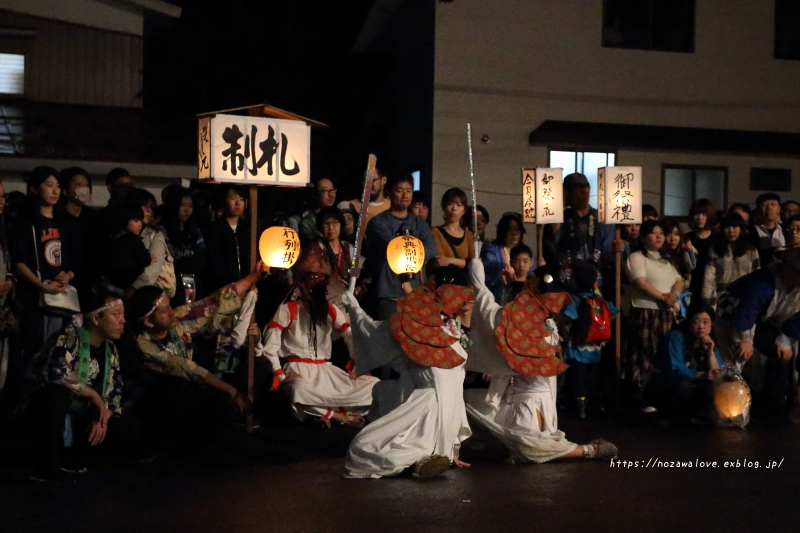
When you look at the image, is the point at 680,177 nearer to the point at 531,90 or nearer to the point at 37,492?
the point at 531,90

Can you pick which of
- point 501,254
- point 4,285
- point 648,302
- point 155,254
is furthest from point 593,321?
point 4,285

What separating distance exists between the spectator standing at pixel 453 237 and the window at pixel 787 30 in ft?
32.5

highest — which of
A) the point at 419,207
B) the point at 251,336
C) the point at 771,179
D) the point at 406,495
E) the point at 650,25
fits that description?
the point at 650,25

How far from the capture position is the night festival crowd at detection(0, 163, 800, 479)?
23.0 feet

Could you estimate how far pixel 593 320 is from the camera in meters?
9.41

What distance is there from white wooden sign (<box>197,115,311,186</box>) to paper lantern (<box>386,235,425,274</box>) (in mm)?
984

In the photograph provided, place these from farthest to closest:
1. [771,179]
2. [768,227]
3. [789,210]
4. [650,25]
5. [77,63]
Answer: [771,179]
[77,63]
[650,25]
[789,210]
[768,227]

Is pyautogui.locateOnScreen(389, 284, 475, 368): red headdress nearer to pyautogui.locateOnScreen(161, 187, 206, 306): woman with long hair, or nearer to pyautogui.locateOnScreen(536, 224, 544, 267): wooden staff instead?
pyautogui.locateOnScreen(161, 187, 206, 306): woman with long hair

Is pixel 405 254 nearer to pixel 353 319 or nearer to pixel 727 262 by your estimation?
pixel 353 319

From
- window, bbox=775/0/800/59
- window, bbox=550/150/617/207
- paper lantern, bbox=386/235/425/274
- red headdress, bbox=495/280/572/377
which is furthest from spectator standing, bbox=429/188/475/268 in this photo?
window, bbox=775/0/800/59

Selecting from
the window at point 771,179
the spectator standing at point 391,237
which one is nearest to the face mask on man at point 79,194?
the spectator standing at point 391,237

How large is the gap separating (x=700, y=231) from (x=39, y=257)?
22.7 ft

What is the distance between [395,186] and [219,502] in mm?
3995

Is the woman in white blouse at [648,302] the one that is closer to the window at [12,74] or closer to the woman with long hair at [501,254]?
the woman with long hair at [501,254]
